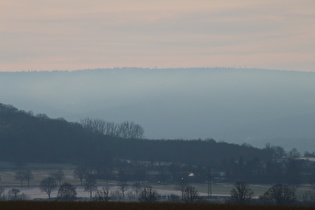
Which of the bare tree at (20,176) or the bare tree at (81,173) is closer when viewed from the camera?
the bare tree at (20,176)

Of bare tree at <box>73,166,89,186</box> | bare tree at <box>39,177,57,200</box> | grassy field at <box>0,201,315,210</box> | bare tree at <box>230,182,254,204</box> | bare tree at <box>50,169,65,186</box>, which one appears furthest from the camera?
bare tree at <box>73,166,89,186</box>

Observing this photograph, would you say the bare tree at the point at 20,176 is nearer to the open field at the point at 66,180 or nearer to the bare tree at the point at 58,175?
the open field at the point at 66,180

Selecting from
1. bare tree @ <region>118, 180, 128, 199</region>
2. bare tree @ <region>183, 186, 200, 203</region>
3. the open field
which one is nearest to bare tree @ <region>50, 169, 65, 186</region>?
the open field

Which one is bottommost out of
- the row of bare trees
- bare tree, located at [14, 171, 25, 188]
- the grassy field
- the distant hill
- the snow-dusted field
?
the grassy field

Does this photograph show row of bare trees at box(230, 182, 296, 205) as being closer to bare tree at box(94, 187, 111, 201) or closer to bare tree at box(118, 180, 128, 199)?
bare tree at box(94, 187, 111, 201)

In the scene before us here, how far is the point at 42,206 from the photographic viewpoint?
5297cm

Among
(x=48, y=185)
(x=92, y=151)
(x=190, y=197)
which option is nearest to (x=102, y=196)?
(x=190, y=197)

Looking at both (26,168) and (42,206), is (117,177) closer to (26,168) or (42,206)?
(26,168)

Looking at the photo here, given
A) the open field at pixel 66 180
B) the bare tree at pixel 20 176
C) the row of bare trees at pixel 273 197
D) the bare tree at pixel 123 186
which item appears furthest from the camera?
the bare tree at pixel 20 176

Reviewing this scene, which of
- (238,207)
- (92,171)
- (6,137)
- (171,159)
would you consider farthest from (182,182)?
(238,207)

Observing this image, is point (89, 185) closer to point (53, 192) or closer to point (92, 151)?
point (53, 192)

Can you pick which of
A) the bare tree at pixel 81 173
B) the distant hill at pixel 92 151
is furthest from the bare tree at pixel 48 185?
the distant hill at pixel 92 151

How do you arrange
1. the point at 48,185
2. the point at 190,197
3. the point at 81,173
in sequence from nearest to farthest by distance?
the point at 190,197 → the point at 48,185 → the point at 81,173

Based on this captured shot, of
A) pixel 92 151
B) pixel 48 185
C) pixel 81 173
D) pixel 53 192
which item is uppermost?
pixel 92 151
